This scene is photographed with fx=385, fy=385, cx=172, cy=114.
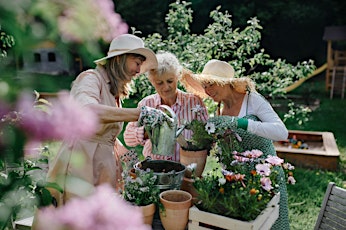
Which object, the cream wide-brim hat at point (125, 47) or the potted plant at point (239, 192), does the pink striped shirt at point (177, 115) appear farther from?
the potted plant at point (239, 192)

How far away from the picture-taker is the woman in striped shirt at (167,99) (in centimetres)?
236

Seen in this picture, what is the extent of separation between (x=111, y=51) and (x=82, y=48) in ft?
5.31

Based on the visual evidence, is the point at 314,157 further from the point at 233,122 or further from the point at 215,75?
the point at 233,122

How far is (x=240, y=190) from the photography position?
5.08 feet

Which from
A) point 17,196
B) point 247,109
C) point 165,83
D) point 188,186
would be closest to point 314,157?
point 247,109

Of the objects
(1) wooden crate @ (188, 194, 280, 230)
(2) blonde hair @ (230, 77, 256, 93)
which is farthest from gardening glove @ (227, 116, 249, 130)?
(1) wooden crate @ (188, 194, 280, 230)

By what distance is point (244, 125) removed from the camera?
206 cm

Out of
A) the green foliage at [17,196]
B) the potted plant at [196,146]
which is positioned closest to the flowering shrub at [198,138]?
the potted plant at [196,146]

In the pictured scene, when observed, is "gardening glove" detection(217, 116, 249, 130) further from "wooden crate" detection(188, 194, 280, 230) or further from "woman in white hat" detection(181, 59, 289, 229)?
"wooden crate" detection(188, 194, 280, 230)

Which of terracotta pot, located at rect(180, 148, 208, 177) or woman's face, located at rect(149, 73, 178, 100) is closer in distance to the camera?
terracotta pot, located at rect(180, 148, 208, 177)

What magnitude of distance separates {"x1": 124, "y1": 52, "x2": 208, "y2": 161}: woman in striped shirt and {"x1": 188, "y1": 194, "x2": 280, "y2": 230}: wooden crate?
2.52 ft

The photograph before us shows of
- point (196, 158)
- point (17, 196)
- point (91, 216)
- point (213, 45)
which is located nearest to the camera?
point (91, 216)

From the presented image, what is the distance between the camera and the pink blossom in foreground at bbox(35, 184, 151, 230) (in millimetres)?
534

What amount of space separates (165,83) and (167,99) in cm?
13
